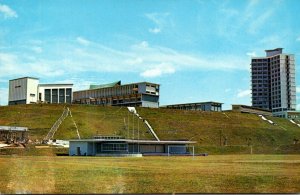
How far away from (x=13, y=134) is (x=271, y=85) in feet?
338

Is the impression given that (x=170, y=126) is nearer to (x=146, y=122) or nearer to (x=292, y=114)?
(x=146, y=122)

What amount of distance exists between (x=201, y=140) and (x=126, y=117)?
18.3m

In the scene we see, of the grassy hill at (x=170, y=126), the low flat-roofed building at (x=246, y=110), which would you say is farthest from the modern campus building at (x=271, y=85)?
the grassy hill at (x=170, y=126)

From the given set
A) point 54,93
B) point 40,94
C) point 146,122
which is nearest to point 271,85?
point 146,122

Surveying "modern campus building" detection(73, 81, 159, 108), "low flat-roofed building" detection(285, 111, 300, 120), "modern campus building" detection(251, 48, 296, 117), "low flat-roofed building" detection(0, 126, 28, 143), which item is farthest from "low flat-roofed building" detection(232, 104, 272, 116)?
"low flat-roofed building" detection(0, 126, 28, 143)

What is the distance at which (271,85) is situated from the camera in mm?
157375

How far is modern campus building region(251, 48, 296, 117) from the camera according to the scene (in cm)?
14675

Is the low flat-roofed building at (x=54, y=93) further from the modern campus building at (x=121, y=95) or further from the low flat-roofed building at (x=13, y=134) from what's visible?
the low flat-roofed building at (x=13, y=134)

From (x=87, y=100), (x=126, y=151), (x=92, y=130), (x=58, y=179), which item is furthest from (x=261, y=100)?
(x=58, y=179)

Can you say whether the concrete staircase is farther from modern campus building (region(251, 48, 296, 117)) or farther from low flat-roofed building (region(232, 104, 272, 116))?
modern campus building (region(251, 48, 296, 117))

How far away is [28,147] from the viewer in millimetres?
65812

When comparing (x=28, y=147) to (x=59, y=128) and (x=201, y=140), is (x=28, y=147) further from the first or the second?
(x=201, y=140)

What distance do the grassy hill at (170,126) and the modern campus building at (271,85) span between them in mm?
34618

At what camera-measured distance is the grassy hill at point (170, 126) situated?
84.1 metres
